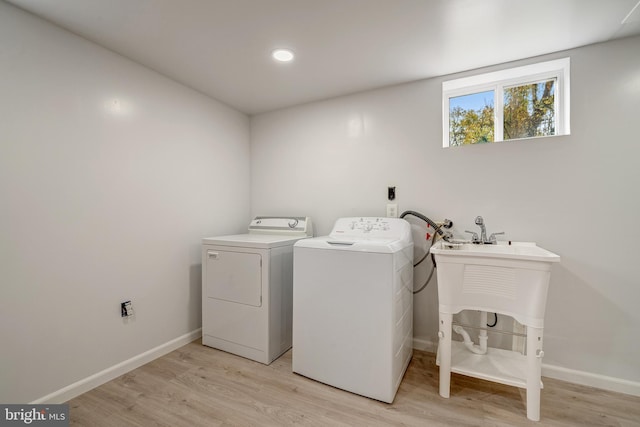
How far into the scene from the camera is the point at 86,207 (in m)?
1.67

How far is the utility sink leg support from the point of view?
4.55ft

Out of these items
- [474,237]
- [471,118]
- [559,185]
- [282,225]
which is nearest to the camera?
[559,185]

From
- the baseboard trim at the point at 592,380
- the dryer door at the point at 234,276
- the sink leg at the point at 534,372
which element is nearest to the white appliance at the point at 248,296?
the dryer door at the point at 234,276

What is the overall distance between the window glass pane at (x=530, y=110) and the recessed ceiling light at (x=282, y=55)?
5.45 feet

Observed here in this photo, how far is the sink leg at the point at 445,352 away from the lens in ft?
5.22

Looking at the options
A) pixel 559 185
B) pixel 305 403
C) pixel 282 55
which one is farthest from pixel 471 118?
pixel 305 403

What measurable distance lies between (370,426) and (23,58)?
8.62 feet

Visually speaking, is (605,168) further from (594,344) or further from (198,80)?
(198,80)

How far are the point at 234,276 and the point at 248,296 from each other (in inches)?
7.7

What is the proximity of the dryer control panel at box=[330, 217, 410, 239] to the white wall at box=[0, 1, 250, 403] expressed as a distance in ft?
4.19

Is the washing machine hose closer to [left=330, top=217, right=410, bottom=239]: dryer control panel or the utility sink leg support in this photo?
[left=330, top=217, right=410, bottom=239]: dryer control panel

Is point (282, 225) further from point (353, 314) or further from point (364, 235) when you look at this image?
point (353, 314)

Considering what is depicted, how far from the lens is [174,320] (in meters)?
2.20

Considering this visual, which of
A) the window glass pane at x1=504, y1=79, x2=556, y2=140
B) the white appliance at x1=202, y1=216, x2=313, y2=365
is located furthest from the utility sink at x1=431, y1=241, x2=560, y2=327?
the white appliance at x1=202, y1=216, x2=313, y2=365
